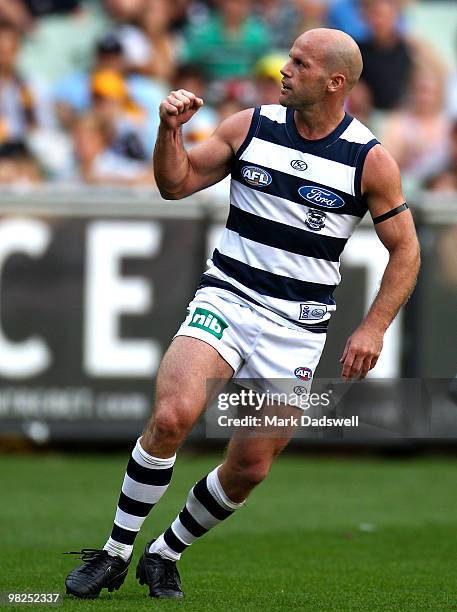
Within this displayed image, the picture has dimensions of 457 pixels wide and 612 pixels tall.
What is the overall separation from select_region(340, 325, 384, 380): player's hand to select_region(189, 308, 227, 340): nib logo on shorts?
1.89 ft

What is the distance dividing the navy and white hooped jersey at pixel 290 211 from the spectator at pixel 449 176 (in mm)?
7362

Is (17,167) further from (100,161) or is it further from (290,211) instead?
(290,211)

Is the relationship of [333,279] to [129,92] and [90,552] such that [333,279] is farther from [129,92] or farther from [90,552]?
[129,92]

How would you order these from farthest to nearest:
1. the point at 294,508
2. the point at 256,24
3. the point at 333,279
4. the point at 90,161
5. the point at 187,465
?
the point at 256,24
the point at 90,161
the point at 187,465
the point at 294,508
the point at 333,279

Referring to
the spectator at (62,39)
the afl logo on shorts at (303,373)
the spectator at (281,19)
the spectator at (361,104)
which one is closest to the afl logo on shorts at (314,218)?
the afl logo on shorts at (303,373)

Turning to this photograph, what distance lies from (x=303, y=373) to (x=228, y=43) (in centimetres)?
910

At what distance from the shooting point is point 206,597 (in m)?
6.02

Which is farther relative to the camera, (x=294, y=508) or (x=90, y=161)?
(x=90, y=161)

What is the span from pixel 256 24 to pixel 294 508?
691cm

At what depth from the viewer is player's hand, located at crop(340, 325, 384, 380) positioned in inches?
229

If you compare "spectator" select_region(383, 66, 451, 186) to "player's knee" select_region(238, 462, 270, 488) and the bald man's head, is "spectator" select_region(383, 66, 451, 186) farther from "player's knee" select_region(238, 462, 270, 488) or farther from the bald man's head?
"player's knee" select_region(238, 462, 270, 488)

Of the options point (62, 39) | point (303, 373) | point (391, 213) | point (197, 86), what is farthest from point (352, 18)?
point (303, 373)

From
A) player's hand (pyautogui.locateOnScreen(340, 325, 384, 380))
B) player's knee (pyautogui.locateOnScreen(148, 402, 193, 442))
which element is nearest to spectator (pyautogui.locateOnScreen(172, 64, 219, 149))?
player's hand (pyautogui.locateOnScreen(340, 325, 384, 380))

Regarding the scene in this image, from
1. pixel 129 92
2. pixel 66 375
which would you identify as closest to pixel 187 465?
pixel 66 375
